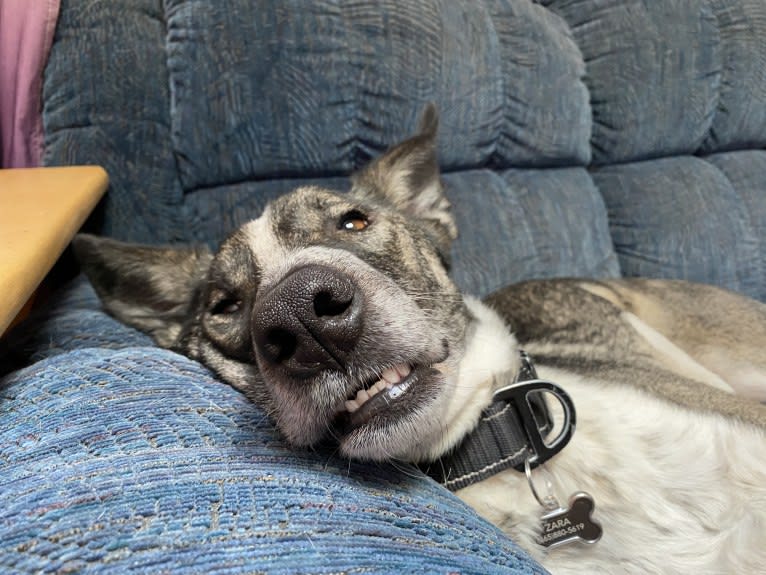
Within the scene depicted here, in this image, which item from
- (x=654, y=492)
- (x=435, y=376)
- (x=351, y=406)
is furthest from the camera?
(x=654, y=492)

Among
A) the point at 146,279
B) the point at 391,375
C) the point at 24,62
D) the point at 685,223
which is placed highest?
the point at 24,62

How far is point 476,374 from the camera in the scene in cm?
130

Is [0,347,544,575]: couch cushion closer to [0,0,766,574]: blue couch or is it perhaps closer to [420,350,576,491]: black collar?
[0,0,766,574]: blue couch

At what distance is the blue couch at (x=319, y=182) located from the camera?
0.66 metres

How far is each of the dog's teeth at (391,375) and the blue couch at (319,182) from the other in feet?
0.56

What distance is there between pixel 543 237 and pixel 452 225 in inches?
31.1

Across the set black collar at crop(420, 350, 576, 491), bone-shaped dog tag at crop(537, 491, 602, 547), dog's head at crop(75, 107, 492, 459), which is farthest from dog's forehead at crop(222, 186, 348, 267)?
bone-shaped dog tag at crop(537, 491, 602, 547)

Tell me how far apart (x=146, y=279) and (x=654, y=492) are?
4.82ft

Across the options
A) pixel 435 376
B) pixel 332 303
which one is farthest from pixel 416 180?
pixel 332 303

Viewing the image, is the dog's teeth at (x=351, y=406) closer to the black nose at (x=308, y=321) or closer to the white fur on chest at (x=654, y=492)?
the black nose at (x=308, y=321)

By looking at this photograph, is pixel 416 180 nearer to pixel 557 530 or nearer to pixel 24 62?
pixel 557 530

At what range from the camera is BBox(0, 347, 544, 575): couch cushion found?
0.58 m

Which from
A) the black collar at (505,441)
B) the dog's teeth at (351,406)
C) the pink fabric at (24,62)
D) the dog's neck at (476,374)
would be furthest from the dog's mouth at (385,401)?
the pink fabric at (24,62)

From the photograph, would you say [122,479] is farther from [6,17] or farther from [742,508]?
[6,17]
